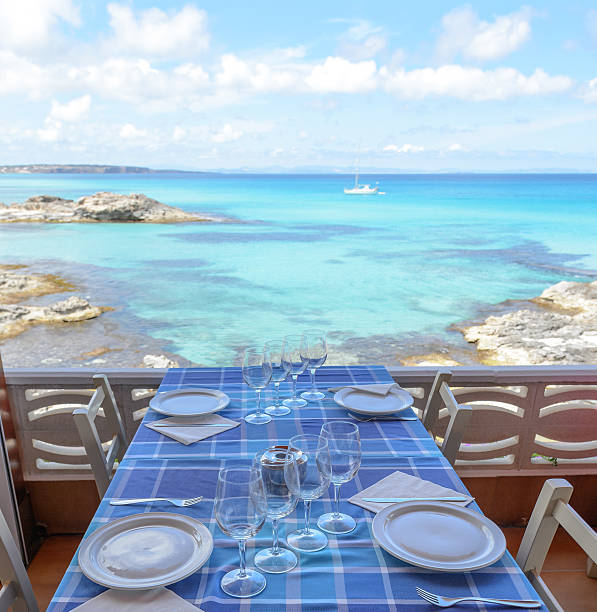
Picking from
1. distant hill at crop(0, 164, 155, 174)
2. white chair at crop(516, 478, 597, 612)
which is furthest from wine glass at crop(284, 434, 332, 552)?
distant hill at crop(0, 164, 155, 174)

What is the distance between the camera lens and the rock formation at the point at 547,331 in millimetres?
14359

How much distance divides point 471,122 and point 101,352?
71.5ft

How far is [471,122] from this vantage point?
2741 centimetres

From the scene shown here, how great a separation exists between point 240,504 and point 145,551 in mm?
218

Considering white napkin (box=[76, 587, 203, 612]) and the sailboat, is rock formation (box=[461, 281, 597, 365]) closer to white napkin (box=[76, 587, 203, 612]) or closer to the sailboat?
white napkin (box=[76, 587, 203, 612])

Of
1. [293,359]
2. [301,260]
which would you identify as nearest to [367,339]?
[301,260]

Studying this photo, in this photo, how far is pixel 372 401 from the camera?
1485 mm

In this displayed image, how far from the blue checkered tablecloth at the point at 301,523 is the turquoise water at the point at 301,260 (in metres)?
13.7

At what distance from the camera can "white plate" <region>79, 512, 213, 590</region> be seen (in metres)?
0.78

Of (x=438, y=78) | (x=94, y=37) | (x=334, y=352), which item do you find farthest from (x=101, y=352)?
(x=438, y=78)

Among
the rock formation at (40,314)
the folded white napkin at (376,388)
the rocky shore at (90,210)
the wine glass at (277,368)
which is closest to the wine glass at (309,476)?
the wine glass at (277,368)

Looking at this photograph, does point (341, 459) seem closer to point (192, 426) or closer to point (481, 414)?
point (192, 426)

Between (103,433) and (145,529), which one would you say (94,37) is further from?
(145,529)

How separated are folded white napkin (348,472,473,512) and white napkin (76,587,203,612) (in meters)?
0.38
